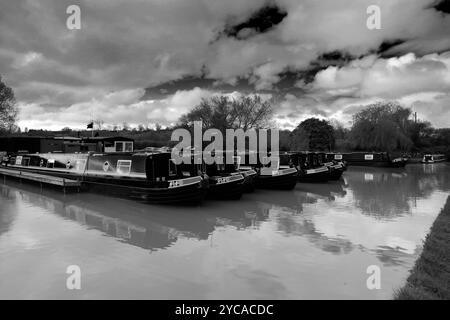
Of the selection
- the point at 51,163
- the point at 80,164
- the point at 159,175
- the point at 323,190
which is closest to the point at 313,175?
the point at 323,190

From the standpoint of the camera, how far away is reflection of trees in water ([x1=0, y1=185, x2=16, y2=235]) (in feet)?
30.2

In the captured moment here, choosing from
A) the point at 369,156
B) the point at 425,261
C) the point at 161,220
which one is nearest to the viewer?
the point at 425,261

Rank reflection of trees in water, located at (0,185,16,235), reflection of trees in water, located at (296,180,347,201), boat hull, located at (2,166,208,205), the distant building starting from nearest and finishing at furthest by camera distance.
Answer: reflection of trees in water, located at (0,185,16,235)
boat hull, located at (2,166,208,205)
reflection of trees in water, located at (296,180,347,201)
the distant building

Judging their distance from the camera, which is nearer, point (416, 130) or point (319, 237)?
point (319, 237)

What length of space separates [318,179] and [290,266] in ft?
49.7

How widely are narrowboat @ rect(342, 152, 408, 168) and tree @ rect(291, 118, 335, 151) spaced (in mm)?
8981

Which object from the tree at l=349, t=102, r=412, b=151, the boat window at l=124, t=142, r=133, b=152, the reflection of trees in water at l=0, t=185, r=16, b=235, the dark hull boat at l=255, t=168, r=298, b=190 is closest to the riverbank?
the dark hull boat at l=255, t=168, r=298, b=190

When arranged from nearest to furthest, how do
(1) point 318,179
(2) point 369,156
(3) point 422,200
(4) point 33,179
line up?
(3) point 422,200, (4) point 33,179, (1) point 318,179, (2) point 369,156

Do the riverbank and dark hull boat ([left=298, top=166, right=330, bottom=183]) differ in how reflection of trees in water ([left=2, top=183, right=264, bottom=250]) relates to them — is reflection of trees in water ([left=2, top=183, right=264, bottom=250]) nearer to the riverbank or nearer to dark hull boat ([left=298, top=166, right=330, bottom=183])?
the riverbank

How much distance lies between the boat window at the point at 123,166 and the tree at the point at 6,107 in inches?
1158

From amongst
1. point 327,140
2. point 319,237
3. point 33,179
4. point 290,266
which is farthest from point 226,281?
point 327,140

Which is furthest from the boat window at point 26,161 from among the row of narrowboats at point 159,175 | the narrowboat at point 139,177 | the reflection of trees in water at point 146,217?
the reflection of trees in water at point 146,217

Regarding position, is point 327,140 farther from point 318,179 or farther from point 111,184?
point 111,184

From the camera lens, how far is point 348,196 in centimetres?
1588
